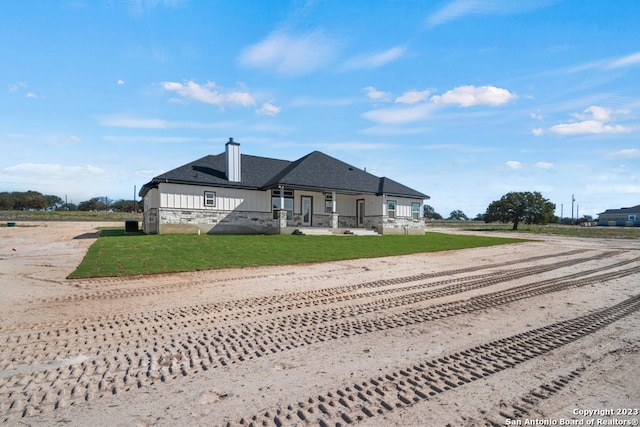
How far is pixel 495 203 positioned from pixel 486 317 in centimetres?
5016

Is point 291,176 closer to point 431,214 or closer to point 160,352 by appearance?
point 160,352

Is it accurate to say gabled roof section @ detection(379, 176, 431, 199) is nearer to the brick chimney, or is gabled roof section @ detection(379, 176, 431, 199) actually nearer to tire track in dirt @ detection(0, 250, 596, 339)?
the brick chimney

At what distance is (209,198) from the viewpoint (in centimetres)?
2314

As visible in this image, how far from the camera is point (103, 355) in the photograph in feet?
14.5

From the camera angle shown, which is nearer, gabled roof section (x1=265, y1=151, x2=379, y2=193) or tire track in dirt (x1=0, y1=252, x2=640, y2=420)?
tire track in dirt (x1=0, y1=252, x2=640, y2=420)

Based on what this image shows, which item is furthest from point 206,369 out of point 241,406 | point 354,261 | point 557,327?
point 354,261

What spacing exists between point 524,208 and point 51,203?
103m

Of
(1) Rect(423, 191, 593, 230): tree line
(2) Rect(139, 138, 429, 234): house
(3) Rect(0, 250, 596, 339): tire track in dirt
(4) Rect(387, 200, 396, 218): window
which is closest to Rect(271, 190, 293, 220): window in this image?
(2) Rect(139, 138, 429, 234): house

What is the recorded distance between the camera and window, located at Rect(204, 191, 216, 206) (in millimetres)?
23025

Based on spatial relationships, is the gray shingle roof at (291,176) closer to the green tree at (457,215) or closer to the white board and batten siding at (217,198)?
the white board and batten siding at (217,198)

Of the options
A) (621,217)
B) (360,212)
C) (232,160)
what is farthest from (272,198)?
(621,217)

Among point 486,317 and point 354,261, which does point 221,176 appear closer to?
point 354,261

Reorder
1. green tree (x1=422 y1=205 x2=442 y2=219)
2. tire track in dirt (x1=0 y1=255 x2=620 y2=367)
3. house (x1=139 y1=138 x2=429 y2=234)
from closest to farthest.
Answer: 1. tire track in dirt (x1=0 y1=255 x2=620 y2=367)
2. house (x1=139 y1=138 x2=429 y2=234)
3. green tree (x1=422 y1=205 x2=442 y2=219)

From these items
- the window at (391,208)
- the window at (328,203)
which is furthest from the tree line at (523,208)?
the window at (328,203)
